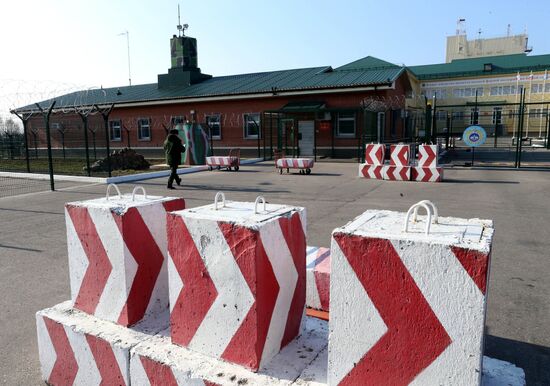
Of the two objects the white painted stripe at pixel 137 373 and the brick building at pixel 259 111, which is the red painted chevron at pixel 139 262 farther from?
the brick building at pixel 259 111

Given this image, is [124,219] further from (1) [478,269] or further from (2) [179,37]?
(2) [179,37]

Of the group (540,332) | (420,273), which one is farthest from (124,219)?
(540,332)

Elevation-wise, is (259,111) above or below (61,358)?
above

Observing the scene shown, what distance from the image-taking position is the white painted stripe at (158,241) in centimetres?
286

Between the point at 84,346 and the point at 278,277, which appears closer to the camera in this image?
the point at 278,277

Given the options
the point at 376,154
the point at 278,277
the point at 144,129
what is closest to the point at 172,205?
the point at 278,277

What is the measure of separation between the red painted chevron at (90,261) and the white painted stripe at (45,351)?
0.90ft

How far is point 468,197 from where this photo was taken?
11070 mm

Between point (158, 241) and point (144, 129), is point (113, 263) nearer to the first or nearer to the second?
point (158, 241)

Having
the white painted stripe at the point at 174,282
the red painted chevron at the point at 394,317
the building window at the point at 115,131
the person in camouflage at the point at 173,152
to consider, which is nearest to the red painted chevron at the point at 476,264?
the red painted chevron at the point at 394,317

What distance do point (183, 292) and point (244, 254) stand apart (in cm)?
52

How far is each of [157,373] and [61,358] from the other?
36.1 inches

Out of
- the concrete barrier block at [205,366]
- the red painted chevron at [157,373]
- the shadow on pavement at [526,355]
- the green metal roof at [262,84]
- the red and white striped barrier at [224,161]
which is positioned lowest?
the shadow on pavement at [526,355]

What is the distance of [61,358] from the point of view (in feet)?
9.34
